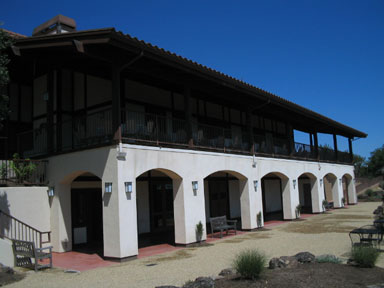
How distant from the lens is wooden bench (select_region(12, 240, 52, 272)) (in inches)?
358

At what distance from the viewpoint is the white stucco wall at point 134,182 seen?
10062 mm

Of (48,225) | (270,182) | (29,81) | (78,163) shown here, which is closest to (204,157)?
(78,163)

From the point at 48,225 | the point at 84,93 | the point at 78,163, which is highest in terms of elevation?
the point at 84,93

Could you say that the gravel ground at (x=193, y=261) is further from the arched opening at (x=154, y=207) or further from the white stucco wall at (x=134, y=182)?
the arched opening at (x=154, y=207)

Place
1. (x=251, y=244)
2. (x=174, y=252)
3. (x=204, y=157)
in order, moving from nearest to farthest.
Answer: (x=174, y=252), (x=251, y=244), (x=204, y=157)

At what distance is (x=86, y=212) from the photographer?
1356 centimetres

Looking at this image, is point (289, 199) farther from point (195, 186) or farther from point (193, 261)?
point (193, 261)

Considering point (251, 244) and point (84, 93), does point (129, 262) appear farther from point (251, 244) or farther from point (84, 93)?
point (84, 93)

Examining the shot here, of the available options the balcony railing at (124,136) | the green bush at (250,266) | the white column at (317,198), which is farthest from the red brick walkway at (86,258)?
the white column at (317,198)

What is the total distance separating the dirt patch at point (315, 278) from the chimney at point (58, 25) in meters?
11.9

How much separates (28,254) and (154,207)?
688 cm

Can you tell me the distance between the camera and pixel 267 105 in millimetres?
17734

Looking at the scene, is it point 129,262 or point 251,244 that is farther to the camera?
point 251,244

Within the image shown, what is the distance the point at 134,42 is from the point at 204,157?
523 centimetres
